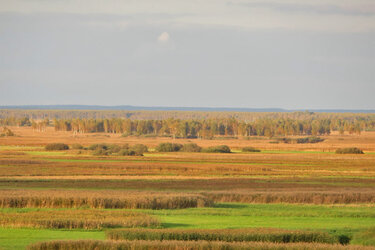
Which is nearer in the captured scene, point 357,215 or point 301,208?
point 357,215

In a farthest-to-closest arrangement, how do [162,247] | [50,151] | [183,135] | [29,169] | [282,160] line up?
1. [183,135]
2. [50,151]
3. [282,160]
4. [29,169]
5. [162,247]

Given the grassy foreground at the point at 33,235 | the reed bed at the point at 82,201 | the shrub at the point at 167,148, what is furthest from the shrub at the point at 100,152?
the grassy foreground at the point at 33,235

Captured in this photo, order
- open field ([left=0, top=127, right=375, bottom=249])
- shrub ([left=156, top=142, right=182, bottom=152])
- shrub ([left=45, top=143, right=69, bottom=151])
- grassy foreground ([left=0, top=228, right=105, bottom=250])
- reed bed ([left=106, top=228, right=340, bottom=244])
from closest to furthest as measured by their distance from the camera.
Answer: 1. grassy foreground ([left=0, top=228, right=105, bottom=250])
2. reed bed ([left=106, top=228, right=340, bottom=244])
3. open field ([left=0, top=127, right=375, bottom=249])
4. shrub ([left=45, top=143, right=69, bottom=151])
5. shrub ([left=156, top=142, right=182, bottom=152])

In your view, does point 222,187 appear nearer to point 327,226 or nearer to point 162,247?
point 327,226

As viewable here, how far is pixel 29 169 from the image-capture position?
61.9 m

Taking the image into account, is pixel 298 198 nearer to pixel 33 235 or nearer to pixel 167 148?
pixel 33 235

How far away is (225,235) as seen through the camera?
74.4 ft

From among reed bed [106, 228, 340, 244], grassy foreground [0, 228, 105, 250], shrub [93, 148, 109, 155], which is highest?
reed bed [106, 228, 340, 244]

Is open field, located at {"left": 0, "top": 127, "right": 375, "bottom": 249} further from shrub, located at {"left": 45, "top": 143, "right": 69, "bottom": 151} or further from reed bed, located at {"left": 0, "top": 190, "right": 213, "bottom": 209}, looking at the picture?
shrub, located at {"left": 45, "top": 143, "right": 69, "bottom": 151}

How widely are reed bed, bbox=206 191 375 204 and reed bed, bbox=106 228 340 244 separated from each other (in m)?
14.0

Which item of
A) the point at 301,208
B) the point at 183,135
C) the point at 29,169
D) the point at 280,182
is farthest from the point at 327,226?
the point at 183,135

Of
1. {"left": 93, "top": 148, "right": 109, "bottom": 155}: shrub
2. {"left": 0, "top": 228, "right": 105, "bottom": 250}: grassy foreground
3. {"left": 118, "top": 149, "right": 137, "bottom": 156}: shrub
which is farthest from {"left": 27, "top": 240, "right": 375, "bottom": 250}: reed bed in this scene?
{"left": 93, "top": 148, "right": 109, "bottom": 155}: shrub

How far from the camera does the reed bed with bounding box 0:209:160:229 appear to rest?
25.4 metres

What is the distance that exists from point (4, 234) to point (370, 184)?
35.3m
